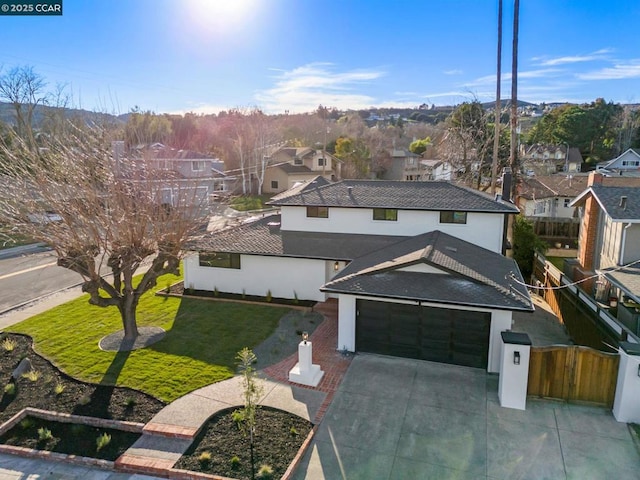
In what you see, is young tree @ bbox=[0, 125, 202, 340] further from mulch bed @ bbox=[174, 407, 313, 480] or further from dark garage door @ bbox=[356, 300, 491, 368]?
dark garage door @ bbox=[356, 300, 491, 368]

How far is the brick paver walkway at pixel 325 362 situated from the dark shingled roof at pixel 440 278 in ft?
7.04

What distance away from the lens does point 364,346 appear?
1348cm

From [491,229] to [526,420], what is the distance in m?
9.44

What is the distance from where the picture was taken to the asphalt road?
1925cm

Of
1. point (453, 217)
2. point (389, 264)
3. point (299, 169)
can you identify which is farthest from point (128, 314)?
point (299, 169)

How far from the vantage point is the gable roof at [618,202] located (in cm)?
1616

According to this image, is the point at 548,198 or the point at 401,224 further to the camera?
the point at 548,198

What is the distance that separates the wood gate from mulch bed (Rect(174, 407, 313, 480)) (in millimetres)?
5974

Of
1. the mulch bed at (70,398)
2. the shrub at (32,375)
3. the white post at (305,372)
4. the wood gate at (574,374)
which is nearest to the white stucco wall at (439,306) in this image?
the wood gate at (574,374)

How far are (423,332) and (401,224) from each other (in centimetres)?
687

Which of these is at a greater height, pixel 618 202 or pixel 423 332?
pixel 618 202

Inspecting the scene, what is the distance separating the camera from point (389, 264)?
46.4ft

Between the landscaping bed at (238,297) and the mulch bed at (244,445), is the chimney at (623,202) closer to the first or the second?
the landscaping bed at (238,297)

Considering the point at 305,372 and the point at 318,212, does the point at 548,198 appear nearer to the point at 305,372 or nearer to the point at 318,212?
the point at 318,212
